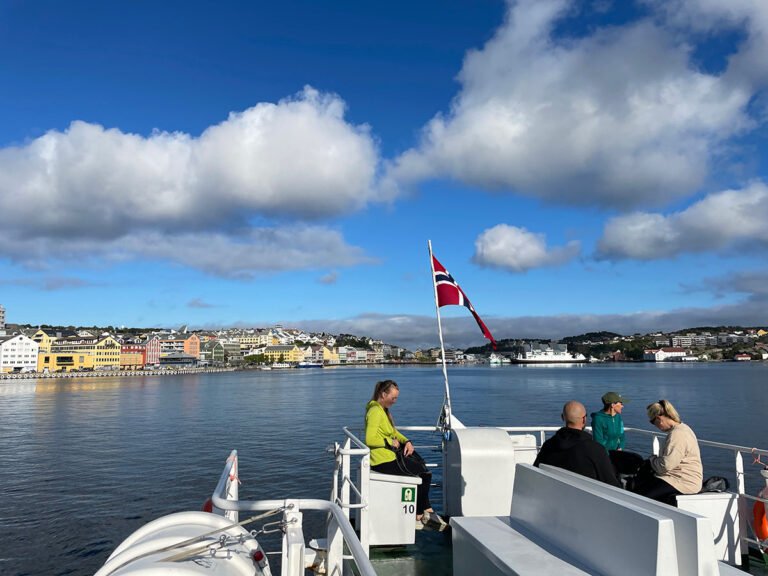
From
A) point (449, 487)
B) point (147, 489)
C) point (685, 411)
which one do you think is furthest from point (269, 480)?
point (685, 411)

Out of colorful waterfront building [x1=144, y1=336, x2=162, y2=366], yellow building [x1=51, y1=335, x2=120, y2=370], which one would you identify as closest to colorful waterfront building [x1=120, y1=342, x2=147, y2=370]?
colorful waterfront building [x1=144, y1=336, x2=162, y2=366]

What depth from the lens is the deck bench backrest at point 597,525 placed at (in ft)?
9.43

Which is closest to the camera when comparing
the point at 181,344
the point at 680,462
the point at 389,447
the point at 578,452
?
the point at 578,452

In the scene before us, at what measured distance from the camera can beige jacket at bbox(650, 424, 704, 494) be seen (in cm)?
540

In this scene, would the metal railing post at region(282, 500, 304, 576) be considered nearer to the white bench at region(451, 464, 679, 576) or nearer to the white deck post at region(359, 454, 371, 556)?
the white bench at region(451, 464, 679, 576)

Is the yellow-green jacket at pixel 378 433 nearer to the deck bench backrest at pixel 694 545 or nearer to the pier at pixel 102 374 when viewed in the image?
the deck bench backrest at pixel 694 545

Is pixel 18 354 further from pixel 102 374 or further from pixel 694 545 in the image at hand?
pixel 694 545

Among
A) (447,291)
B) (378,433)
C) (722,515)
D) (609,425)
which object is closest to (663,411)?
(722,515)

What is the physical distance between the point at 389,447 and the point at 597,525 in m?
3.63

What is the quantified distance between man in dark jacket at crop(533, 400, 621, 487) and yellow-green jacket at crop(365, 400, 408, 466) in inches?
92.6

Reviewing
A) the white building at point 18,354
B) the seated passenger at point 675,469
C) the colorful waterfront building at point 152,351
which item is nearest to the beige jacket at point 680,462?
the seated passenger at point 675,469

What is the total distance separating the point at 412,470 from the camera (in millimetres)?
6930

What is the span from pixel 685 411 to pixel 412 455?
144ft

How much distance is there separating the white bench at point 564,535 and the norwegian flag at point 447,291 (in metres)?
4.03
